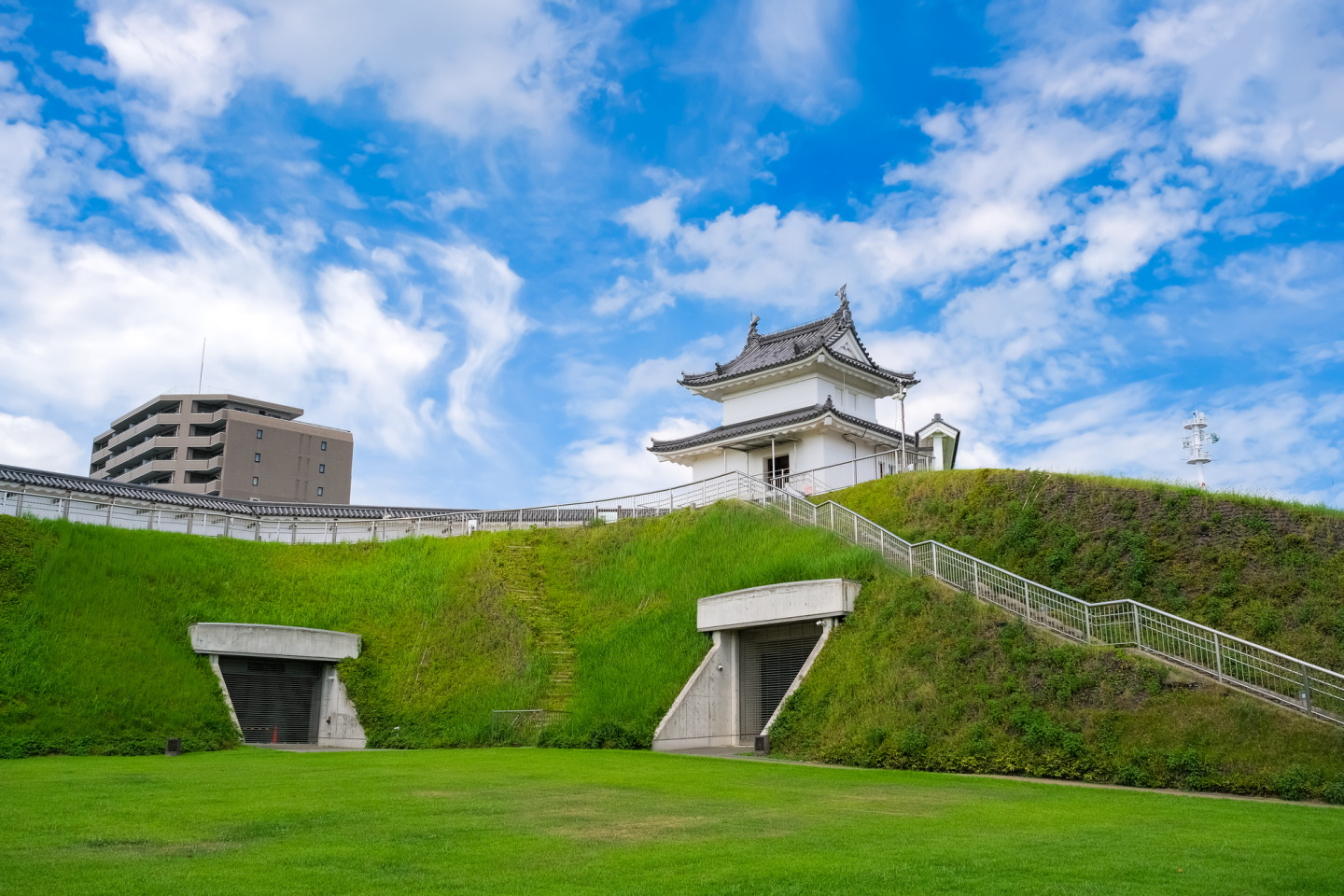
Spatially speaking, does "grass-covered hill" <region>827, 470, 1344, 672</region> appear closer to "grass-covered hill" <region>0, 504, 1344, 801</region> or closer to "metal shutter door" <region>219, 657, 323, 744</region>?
"grass-covered hill" <region>0, 504, 1344, 801</region>

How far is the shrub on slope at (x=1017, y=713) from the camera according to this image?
567 inches

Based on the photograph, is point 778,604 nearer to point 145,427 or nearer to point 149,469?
point 149,469

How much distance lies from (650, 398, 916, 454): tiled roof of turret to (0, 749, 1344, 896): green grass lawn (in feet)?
71.0

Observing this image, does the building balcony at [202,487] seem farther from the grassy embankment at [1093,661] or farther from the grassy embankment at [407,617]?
the grassy embankment at [1093,661]

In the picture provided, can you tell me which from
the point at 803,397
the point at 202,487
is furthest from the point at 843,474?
the point at 202,487

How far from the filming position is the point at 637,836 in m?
9.41

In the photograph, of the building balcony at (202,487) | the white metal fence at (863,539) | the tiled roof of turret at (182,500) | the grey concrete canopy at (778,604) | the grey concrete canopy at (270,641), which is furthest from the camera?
the building balcony at (202,487)

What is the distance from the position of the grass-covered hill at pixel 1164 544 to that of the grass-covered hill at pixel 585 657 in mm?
3146

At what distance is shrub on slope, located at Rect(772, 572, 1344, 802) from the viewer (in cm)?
1441

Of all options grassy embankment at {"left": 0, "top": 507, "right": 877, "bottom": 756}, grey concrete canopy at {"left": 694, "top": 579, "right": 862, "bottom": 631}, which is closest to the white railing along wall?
grassy embankment at {"left": 0, "top": 507, "right": 877, "bottom": 756}

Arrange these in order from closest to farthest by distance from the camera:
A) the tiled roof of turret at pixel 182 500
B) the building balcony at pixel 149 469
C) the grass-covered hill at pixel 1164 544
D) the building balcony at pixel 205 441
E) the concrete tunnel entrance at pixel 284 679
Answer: the grass-covered hill at pixel 1164 544, the concrete tunnel entrance at pixel 284 679, the tiled roof of turret at pixel 182 500, the building balcony at pixel 205 441, the building balcony at pixel 149 469

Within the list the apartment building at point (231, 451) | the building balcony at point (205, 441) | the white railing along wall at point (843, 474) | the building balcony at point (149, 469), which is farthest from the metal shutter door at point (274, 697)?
the building balcony at point (149, 469)

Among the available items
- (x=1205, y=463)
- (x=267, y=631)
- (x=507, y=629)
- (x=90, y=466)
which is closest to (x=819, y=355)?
(x=1205, y=463)

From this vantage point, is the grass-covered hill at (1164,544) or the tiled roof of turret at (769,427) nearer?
the grass-covered hill at (1164,544)
